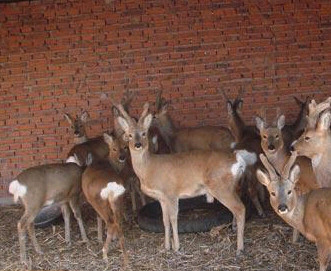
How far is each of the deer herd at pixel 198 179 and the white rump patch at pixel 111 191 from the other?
11 millimetres

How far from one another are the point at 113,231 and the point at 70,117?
3111 mm

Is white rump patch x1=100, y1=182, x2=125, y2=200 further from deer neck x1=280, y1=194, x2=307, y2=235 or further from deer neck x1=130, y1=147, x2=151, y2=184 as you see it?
deer neck x1=280, y1=194, x2=307, y2=235

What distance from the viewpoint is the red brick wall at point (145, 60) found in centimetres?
905

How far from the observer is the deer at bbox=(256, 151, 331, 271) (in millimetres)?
4980

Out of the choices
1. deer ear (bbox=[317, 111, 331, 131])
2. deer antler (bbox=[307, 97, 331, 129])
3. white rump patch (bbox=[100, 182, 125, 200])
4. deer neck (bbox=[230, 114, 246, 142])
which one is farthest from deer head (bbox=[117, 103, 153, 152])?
deer neck (bbox=[230, 114, 246, 142])

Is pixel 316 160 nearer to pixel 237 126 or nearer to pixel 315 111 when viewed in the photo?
pixel 315 111

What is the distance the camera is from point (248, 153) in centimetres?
707

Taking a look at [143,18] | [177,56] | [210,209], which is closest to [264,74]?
[177,56]

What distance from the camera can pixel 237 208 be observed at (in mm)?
6148

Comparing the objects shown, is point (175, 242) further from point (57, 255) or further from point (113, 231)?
point (57, 255)

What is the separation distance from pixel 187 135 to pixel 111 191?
2675 mm

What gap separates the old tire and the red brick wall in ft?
6.15

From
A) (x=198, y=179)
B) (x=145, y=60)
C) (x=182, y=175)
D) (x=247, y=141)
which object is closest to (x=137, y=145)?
(x=182, y=175)

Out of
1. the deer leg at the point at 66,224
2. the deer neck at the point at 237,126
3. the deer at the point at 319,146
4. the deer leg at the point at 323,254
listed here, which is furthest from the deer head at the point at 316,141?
the deer leg at the point at 66,224
